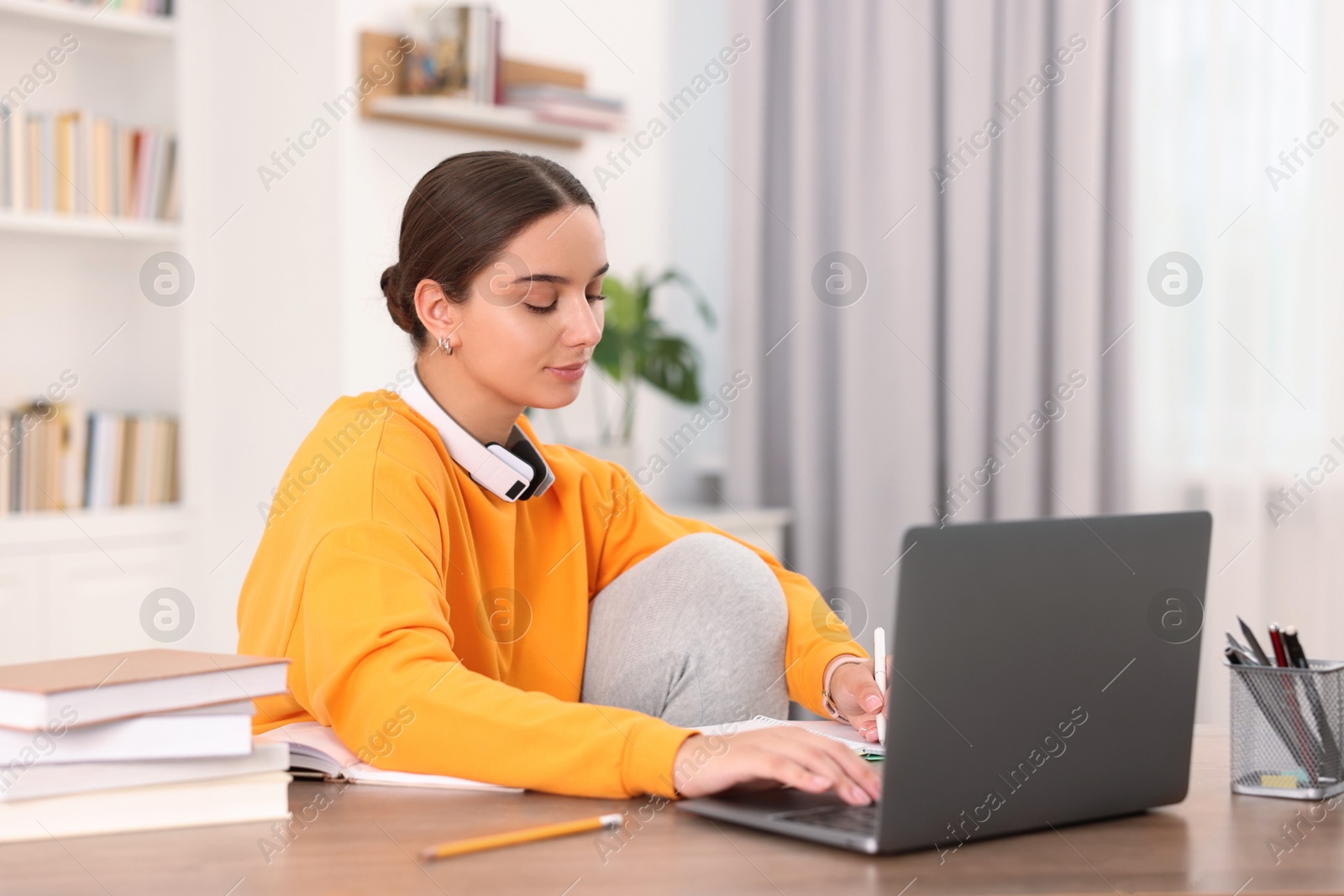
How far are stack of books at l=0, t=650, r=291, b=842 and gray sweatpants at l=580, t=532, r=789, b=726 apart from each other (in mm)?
481

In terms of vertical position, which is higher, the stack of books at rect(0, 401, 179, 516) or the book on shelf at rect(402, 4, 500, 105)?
the book on shelf at rect(402, 4, 500, 105)

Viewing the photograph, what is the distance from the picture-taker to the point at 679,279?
3168 millimetres

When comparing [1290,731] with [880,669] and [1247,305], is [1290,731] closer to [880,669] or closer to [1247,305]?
[880,669]

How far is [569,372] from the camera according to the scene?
140 centimetres

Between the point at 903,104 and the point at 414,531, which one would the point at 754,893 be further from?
the point at 903,104

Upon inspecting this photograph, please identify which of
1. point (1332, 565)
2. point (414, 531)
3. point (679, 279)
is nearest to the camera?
point (414, 531)

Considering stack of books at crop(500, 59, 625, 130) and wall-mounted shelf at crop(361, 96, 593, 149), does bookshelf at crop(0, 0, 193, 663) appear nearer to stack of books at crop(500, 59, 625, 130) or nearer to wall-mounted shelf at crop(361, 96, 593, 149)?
wall-mounted shelf at crop(361, 96, 593, 149)

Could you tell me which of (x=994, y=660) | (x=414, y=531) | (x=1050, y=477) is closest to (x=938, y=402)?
(x=1050, y=477)

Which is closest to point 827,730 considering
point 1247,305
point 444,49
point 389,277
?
point 389,277

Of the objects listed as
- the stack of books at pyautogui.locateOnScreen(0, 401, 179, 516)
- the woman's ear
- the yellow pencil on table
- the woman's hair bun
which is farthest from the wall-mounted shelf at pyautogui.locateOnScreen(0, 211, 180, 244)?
the yellow pencil on table

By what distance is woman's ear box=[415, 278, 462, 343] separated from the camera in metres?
1.41

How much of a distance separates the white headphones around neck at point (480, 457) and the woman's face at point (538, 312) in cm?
6

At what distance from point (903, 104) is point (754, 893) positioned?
98.8 inches

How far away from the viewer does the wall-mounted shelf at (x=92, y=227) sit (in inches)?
107
